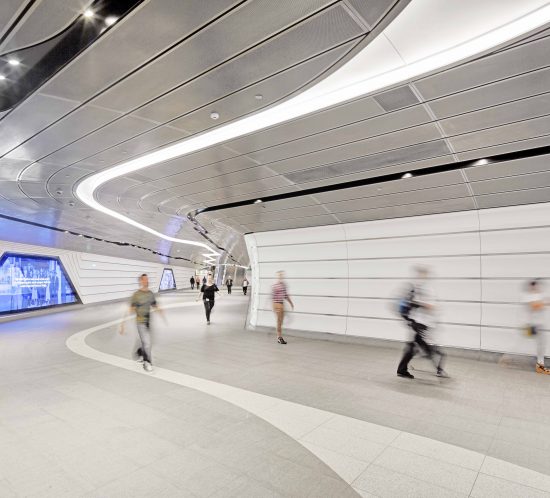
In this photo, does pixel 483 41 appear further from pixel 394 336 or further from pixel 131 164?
pixel 394 336

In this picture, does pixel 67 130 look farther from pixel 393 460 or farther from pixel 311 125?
pixel 393 460

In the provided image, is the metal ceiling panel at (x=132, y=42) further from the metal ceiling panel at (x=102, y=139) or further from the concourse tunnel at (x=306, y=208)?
the metal ceiling panel at (x=102, y=139)

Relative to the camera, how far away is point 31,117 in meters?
4.91

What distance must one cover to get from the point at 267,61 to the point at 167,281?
40296mm

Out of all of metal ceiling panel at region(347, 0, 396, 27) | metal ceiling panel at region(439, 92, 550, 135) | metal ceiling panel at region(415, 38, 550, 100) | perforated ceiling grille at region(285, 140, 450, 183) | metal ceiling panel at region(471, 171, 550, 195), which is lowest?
metal ceiling panel at region(471, 171, 550, 195)

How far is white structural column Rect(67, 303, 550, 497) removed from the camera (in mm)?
3152

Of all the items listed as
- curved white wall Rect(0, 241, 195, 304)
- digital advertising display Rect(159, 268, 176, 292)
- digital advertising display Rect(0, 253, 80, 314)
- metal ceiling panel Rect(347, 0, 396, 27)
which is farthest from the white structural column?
digital advertising display Rect(159, 268, 176, 292)

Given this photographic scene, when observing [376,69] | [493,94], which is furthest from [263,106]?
[493,94]

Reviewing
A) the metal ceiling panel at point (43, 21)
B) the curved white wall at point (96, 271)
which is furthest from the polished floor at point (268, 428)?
the curved white wall at point (96, 271)

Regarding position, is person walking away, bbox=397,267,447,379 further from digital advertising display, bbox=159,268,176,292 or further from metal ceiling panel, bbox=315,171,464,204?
digital advertising display, bbox=159,268,176,292

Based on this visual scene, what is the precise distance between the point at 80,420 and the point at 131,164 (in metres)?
4.67

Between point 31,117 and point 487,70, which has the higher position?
point 487,70

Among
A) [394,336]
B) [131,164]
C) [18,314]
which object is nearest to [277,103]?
[131,164]

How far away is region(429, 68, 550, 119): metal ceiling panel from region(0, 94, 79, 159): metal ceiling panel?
15.2 feet
